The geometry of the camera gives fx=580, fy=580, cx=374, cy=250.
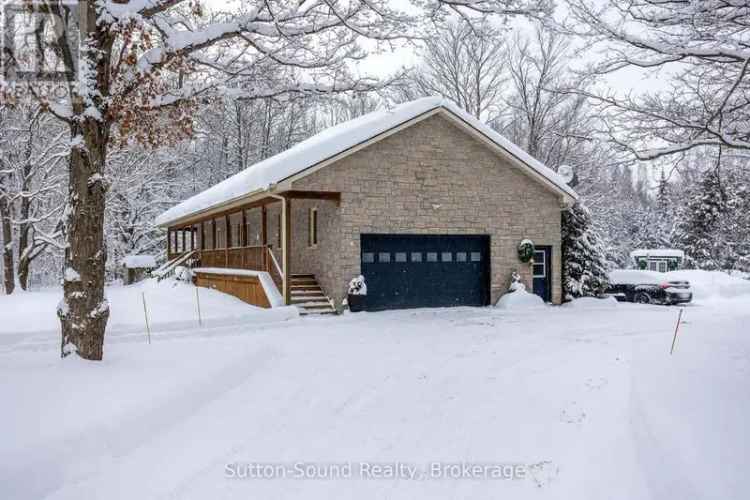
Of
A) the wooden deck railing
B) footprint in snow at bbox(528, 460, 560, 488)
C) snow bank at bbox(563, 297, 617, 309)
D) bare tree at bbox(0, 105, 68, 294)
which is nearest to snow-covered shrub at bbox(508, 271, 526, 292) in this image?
snow bank at bbox(563, 297, 617, 309)

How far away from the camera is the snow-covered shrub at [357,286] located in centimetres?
1506

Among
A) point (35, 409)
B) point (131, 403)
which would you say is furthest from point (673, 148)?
point (35, 409)

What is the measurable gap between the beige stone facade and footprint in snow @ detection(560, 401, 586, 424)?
367 inches

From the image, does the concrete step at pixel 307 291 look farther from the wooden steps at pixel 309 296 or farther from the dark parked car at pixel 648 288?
the dark parked car at pixel 648 288

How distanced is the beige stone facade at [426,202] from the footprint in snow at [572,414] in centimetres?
933

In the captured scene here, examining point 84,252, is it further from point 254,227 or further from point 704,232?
point 704,232

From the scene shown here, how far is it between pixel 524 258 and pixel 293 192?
7.34m

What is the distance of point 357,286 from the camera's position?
15.1 m

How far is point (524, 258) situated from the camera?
57.3 ft

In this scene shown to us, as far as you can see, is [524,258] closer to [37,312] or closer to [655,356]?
[655,356]

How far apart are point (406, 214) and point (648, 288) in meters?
10.9

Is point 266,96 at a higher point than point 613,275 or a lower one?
higher

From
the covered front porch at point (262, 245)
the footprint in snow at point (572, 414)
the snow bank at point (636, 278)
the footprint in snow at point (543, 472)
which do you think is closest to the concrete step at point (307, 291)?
the covered front porch at point (262, 245)

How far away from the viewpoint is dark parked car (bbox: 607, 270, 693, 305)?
20.7m
